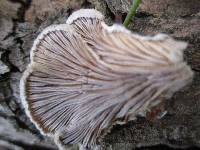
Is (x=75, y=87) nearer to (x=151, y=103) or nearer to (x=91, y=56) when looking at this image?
(x=91, y=56)

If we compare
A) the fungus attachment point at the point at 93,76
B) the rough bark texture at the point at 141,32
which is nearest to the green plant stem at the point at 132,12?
the rough bark texture at the point at 141,32

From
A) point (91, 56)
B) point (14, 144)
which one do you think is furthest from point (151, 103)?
point (14, 144)

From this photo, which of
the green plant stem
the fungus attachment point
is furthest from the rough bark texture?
the fungus attachment point

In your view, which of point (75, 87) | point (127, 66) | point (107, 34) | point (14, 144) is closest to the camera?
point (127, 66)

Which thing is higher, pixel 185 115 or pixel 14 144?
pixel 14 144

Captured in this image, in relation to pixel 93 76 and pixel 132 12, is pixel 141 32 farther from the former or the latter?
pixel 93 76

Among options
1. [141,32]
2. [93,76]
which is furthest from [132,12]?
[93,76]

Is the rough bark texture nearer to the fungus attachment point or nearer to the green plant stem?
the green plant stem
